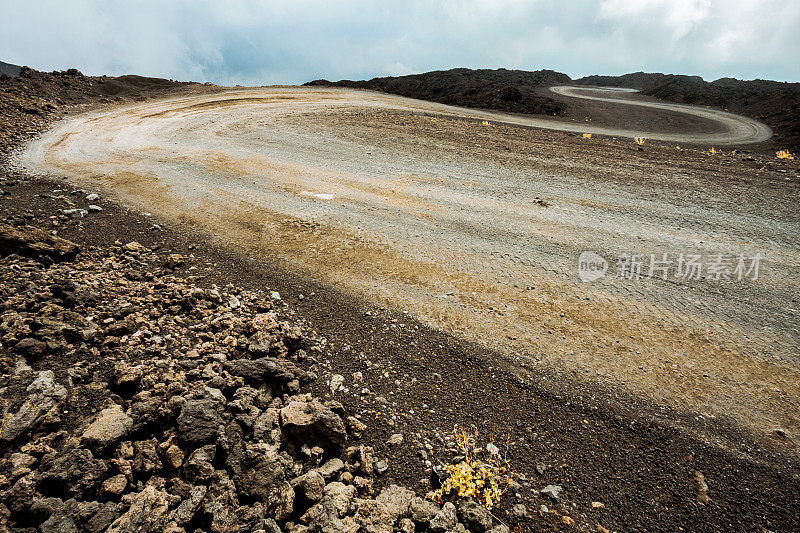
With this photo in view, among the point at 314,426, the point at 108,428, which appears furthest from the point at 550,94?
the point at 108,428

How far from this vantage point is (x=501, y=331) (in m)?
4.88

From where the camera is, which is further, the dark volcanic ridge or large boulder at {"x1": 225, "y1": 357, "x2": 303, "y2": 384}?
the dark volcanic ridge

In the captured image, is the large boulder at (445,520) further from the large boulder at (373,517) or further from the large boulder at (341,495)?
the large boulder at (341,495)

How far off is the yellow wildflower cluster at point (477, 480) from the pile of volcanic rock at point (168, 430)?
0.14m

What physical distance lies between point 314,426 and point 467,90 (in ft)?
94.5

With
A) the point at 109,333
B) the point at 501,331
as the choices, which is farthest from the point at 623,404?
the point at 109,333

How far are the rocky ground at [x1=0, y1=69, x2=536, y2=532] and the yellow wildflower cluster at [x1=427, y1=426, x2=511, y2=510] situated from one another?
101 millimetres

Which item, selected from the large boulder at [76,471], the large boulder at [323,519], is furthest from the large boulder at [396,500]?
the large boulder at [76,471]

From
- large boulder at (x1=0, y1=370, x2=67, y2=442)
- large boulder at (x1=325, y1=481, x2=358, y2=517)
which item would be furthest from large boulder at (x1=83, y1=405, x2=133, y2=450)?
large boulder at (x1=325, y1=481, x2=358, y2=517)

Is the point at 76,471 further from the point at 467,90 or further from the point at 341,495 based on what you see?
the point at 467,90

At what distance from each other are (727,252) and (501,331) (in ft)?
17.1

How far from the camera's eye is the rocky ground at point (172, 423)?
2.54m

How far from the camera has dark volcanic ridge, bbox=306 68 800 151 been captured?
76.5 ft

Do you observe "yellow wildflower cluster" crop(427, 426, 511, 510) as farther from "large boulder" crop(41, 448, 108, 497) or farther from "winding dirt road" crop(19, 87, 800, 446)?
"large boulder" crop(41, 448, 108, 497)
